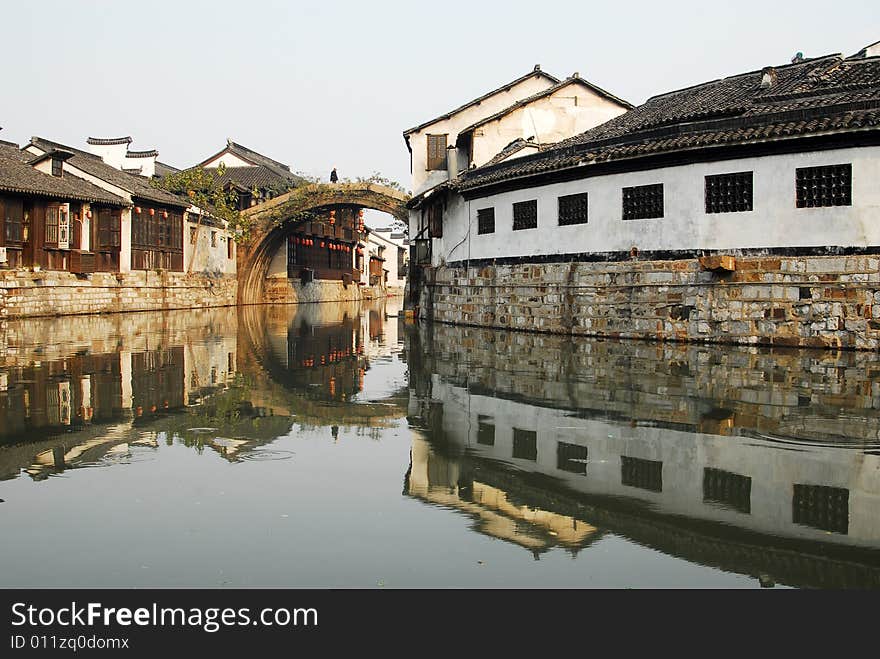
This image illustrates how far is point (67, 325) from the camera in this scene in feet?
87.6

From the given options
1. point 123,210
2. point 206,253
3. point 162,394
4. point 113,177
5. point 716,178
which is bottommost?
point 162,394

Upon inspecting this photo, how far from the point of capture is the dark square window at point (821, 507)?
17.8ft

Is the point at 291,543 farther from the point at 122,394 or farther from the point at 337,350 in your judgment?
the point at 337,350

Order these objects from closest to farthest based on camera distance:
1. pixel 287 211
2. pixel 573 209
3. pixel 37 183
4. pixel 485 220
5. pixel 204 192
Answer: pixel 573 209 → pixel 485 220 → pixel 37 183 → pixel 204 192 → pixel 287 211

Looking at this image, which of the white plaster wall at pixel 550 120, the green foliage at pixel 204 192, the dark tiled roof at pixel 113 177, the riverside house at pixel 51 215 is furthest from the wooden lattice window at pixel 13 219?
the white plaster wall at pixel 550 120

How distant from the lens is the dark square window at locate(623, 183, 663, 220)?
62.4 ft

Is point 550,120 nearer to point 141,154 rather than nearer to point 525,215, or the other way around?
point 525,215

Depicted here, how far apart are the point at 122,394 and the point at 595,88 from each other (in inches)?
1017

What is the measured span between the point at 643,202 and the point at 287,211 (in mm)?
32140

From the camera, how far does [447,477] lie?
265 inches

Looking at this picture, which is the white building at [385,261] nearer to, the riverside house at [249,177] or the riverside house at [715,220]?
the riverside house at [249,177]

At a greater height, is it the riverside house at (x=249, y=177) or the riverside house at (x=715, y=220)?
the riverside house at (x=249, y=177)

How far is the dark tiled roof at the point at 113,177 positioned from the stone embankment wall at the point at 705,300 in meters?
21.6

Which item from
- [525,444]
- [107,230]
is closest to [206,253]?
[107,230]
